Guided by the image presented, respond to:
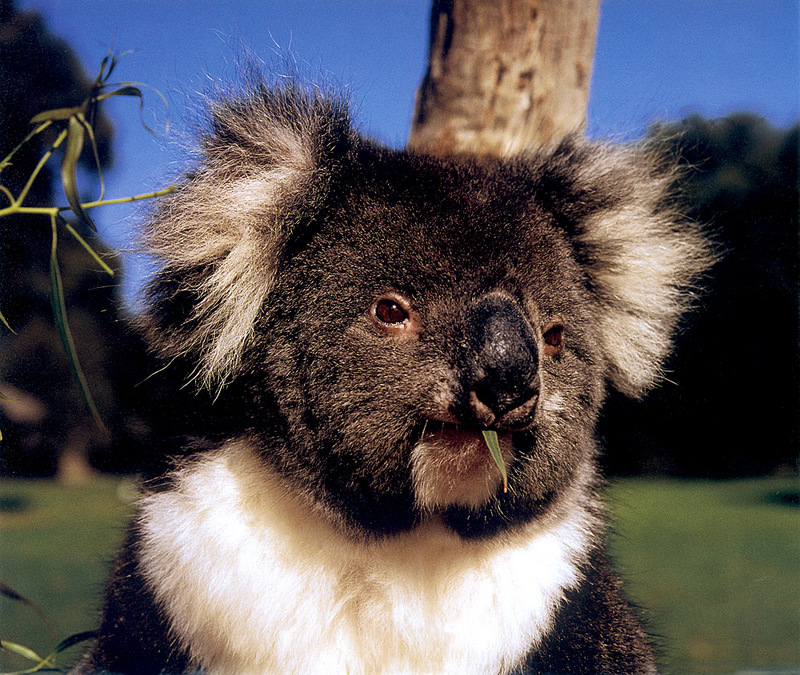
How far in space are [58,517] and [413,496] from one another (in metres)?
4.05

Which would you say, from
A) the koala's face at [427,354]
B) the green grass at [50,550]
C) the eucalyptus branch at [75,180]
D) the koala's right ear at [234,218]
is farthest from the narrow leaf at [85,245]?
the green grass at [50,550]

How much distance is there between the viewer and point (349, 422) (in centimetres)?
116

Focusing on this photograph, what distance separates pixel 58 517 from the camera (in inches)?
171

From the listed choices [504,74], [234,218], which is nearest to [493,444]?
[234,218]

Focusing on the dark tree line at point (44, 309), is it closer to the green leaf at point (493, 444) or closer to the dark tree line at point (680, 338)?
the dark tree line at point (680, 338)

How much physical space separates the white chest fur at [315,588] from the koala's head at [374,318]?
75 mm

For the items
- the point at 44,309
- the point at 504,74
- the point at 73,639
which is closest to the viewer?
the point at 73,639

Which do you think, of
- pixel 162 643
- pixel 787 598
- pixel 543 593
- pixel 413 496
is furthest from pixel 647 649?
pixel 787 598

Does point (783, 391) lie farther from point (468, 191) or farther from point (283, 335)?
point (283, 335)

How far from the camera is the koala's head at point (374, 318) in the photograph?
44.3 inches

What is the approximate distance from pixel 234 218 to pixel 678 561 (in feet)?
16.9

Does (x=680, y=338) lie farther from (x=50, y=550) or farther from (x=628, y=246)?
(x=50, y=550)

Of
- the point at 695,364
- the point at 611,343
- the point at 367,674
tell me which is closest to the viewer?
the point at 367,674

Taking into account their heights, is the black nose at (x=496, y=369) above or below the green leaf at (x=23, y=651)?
above
